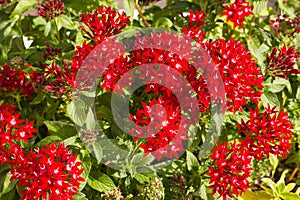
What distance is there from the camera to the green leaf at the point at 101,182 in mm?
1615

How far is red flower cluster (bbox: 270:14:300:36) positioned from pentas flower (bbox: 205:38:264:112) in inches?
26.4

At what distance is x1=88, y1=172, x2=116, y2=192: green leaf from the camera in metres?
1.62

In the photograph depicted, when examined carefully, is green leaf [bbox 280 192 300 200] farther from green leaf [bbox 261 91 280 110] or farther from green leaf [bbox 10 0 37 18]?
green leaf [bbox 10 0 37 18]

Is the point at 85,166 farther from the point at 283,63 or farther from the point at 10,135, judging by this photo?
the point at 283,63

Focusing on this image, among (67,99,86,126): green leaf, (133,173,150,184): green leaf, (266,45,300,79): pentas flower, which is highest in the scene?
(266,45,300,79): pentas flower

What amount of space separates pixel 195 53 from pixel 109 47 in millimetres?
285

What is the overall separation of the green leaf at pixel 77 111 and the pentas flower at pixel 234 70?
0.46 meters

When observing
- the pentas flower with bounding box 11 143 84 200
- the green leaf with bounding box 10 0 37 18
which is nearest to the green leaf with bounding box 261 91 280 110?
the pentas flower with bounding box 11 143 84 200

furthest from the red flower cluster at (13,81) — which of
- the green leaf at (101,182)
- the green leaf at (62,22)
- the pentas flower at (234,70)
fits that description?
the pentas flower at (234,70)

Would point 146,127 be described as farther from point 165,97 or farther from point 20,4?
point 20,4

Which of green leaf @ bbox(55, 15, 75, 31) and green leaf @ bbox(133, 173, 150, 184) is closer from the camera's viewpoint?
green leaf @ bbox(133, 173, 150, 184)

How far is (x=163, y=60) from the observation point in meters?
1.48

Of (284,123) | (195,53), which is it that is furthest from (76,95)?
(284,123)

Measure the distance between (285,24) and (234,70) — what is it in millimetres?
933
